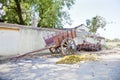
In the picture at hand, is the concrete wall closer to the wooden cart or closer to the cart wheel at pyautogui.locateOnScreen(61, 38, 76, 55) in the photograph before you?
the wooden cart

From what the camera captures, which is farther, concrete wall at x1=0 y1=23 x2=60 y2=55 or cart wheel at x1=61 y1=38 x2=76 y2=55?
concrete wall at x1=0 y1=23 x2=60 y2=55

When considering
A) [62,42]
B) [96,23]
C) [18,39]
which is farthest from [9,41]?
[96,23]

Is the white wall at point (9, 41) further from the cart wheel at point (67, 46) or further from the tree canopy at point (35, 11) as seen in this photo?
the tree canopy at point (35, 11)

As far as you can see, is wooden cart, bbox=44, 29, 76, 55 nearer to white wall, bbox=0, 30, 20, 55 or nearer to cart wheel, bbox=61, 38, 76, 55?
cart wheel, bbox=61, 38, 76, 55

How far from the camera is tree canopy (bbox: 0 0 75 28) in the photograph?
28.9m

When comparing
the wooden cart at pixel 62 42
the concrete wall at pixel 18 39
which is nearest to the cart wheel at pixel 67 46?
the wooden cart at pixel 62 42

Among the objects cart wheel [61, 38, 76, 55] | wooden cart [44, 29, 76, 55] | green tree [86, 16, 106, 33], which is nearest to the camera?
wooden cart [44, 29, 76, 55]

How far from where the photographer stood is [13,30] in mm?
17875

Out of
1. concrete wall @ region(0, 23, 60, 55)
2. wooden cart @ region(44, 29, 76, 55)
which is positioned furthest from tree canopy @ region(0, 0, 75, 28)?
wooden cart @ region(44, 29, 76, 55)

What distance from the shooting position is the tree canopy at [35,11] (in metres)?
28.9

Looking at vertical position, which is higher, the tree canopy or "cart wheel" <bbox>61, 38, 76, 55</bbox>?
the tree canopy

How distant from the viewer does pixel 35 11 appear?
101ft

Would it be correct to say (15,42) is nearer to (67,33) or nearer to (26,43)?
(26,43)

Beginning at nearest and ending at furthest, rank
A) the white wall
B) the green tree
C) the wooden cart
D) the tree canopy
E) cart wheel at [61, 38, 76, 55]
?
the wooden cart
cart wheel at [61, 38, 76, 55]
the white wall
the tree canopy
the green tree
